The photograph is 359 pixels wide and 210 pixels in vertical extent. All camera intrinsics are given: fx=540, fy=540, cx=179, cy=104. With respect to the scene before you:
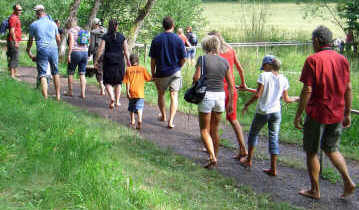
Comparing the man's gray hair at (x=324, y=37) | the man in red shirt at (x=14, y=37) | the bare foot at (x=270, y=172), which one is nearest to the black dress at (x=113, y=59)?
the man in red shirt at (x=14, y=37)

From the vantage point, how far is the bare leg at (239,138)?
744 cm

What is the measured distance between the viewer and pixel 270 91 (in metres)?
6.75

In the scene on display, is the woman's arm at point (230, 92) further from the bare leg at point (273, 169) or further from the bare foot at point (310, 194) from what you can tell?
the bare foot at point (310, 194)

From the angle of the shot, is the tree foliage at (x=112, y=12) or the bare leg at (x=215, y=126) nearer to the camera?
the bare leg at (x=215, y=126)

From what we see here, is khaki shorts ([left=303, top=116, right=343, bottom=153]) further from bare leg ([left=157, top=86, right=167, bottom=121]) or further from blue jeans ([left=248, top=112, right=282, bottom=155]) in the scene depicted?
bare leg ([left=157, top=86, right=167, bottom=121])

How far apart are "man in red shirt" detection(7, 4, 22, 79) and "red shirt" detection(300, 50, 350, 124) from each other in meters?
8.59

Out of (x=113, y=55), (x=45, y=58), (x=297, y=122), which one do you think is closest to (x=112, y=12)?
(x=113, y=55)

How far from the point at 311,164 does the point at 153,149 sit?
246cm

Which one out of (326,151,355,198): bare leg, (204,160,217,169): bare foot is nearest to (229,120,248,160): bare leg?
(204,160,217,169): bare foot

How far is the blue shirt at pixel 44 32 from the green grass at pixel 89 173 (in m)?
1.81

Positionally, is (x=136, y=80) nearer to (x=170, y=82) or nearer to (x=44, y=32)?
(x=170, y=82)

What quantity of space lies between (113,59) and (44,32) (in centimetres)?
142

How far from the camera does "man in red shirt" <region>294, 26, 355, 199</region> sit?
5719 mm

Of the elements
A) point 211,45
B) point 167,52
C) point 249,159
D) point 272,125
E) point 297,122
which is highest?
point 211,45
